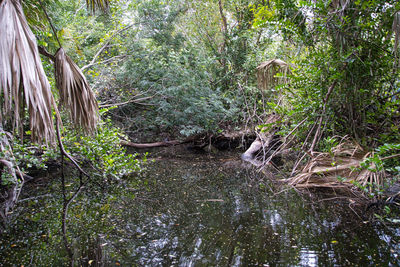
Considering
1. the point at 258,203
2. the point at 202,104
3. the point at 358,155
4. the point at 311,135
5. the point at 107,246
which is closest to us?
the point at 107,246

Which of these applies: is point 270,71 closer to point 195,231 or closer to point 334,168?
point 334,168

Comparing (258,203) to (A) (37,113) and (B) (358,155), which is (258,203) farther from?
(A) (37,113)

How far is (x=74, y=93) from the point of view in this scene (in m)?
2.63

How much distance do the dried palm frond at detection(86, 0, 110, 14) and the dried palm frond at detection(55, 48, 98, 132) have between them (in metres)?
1.29

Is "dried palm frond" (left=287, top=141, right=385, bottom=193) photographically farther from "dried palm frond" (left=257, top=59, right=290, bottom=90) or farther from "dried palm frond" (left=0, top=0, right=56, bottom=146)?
"dried palm frond" (left=0, top=0, right=56, bottom=146)

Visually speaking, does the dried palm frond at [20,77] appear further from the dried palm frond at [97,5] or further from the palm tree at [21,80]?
the dried palm frond at [97,5]

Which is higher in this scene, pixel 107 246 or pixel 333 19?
pixel 333 19

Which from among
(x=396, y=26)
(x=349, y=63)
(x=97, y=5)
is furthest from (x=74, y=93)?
(x=396, y=26)

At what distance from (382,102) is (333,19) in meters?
1.46

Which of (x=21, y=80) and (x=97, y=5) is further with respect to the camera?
(x=97, y=5)

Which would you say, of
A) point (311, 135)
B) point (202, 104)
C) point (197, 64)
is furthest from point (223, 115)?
point (311, 135)

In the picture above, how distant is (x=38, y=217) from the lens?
3.19 metres

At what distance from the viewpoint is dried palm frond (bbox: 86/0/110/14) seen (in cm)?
360

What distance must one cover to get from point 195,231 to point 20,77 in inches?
77.3
